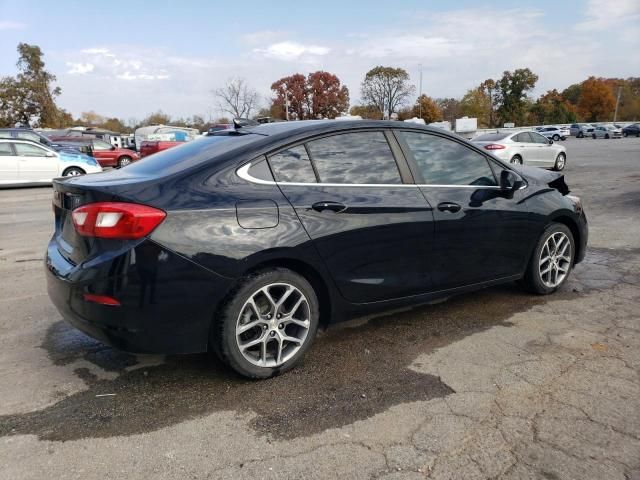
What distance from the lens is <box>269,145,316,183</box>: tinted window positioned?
324cm

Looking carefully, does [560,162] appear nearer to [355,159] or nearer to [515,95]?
[355,159]

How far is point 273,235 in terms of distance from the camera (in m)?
3.03

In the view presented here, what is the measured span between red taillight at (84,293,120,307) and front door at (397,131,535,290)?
2.20 meters

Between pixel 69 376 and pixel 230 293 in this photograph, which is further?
pixel 69 376

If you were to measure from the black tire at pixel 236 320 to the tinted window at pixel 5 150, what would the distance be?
15175mm

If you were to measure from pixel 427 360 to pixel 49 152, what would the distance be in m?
15.6

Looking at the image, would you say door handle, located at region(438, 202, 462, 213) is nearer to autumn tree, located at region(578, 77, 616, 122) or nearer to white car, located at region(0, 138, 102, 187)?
white car, located at region(0, 138, 102, 187)

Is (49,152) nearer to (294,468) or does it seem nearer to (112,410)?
(112,410)

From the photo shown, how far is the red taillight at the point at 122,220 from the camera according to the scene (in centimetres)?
276

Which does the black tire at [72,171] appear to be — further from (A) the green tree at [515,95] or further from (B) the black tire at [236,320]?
(A) the green tree at [515,95]

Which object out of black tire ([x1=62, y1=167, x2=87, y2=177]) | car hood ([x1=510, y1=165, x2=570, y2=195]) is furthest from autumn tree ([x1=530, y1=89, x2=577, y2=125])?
car hood ([x1=510, y1=165, x2=570, y2=195])

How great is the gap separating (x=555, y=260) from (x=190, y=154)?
3.38 meters

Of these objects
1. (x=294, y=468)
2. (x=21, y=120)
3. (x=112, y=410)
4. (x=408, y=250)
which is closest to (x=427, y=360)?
(x=408, y=250)

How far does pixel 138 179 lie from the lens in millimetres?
3059
